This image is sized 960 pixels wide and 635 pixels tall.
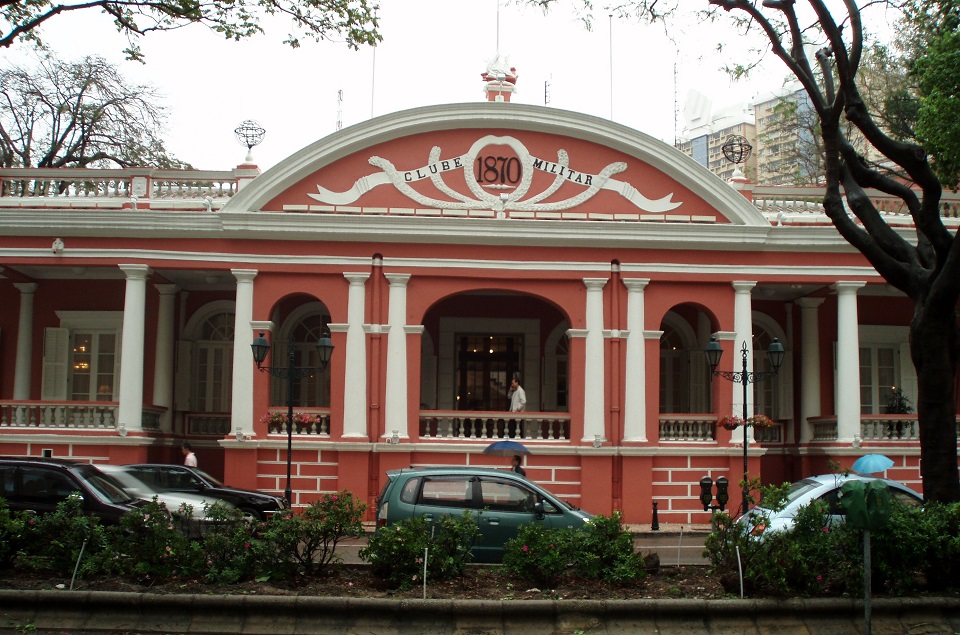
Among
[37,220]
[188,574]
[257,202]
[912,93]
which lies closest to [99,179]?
[37,220]

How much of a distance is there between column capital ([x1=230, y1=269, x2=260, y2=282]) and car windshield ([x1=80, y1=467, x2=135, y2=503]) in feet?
22.5

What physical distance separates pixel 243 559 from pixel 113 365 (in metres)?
14.3

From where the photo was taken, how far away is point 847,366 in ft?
71.0

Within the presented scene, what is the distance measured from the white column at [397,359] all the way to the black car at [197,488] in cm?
386

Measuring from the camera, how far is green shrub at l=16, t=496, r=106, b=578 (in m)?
10.9

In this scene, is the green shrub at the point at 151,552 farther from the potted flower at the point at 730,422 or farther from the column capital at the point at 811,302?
the column capital at the point at 811,302

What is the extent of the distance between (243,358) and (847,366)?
12.5 m

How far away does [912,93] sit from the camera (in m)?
31.7

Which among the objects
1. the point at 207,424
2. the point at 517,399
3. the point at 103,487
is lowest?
the point at 103,487

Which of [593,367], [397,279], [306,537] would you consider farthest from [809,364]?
[306,537]

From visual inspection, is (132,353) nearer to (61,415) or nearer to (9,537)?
(61,415)

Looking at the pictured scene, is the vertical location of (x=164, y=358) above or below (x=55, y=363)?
above

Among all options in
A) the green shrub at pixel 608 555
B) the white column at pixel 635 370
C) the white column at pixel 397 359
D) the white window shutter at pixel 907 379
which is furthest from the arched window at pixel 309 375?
the white window shutter at pixel 907 379

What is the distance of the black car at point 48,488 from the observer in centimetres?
1380
